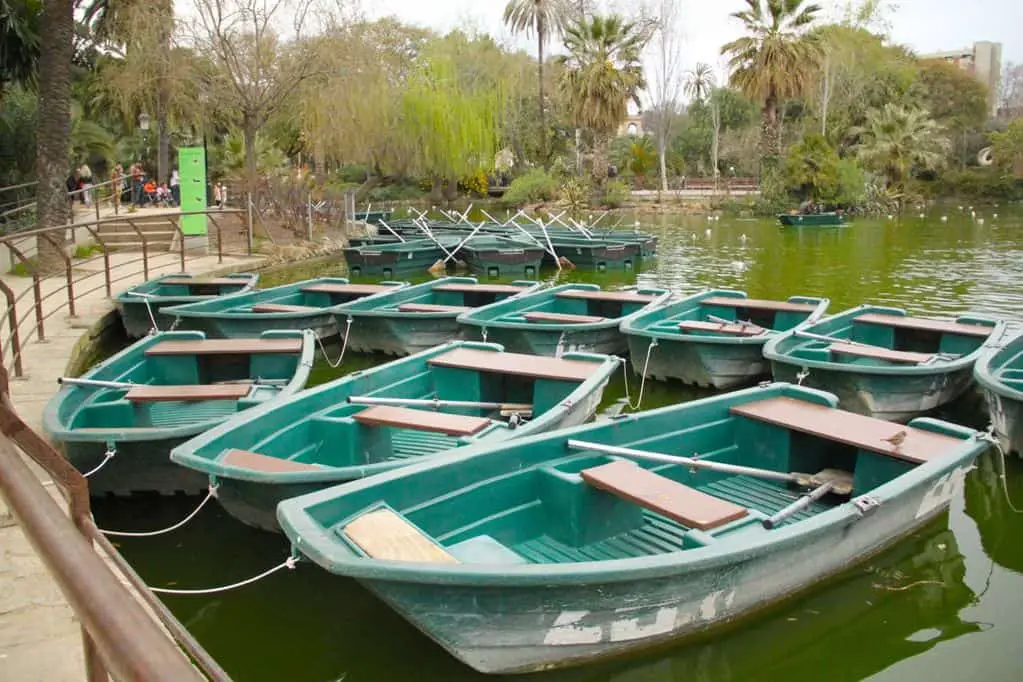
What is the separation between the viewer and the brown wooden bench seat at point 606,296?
12.6 metres

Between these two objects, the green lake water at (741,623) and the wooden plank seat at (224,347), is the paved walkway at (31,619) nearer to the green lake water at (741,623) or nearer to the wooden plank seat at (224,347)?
the green lake water at (741,623)

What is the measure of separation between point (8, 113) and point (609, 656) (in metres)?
22.3

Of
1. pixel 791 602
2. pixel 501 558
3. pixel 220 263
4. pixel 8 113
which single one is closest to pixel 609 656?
pixel 501 558

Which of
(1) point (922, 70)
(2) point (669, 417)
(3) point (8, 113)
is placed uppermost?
(1) point (922, 70)

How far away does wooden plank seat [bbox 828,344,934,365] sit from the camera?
374 inches

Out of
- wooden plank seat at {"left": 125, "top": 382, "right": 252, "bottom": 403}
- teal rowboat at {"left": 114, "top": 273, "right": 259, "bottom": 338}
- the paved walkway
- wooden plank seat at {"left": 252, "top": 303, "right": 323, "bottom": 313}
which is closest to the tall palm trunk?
teal rowboat at {"left": 114, "top": 273, "right": 259, "bottom": 338}

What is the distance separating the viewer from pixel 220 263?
62.5 ft

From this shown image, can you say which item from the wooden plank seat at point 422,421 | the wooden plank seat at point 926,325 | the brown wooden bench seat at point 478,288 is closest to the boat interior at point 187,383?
the wooden plank seat at point 422,421

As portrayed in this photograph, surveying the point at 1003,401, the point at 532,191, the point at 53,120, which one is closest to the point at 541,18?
the point at 532,191

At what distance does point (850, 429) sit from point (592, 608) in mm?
2749

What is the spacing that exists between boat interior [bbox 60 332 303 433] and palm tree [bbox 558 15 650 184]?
3321cm

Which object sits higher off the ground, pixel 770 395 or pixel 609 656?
pixel 770 395

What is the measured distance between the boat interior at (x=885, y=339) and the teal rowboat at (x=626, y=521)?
10.4 feet

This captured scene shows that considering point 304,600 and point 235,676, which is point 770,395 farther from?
point 235,676
